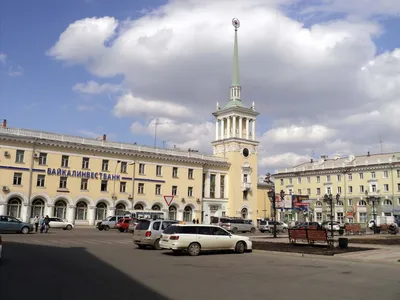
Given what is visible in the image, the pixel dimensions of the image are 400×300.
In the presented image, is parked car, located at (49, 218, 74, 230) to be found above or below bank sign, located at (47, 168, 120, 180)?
below

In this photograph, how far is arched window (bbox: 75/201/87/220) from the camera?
180 feet

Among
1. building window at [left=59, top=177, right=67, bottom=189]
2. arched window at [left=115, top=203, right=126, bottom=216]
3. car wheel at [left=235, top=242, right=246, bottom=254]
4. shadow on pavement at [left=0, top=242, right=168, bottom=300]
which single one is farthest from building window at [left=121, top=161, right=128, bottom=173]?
shadow on pavement at [left=0, top=242, right=168, bottom=300]

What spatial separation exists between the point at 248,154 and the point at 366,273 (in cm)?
6118

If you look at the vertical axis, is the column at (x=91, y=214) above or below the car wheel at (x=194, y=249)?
above

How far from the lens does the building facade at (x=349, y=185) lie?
76812 millimetres

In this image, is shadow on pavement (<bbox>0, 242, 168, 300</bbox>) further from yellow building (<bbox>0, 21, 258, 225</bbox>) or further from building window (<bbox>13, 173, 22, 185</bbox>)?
building window (<bbox>13, 173, 22, 185</bbox>)

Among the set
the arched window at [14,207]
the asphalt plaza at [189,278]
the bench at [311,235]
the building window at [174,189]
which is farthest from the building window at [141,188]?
the asphalt plaza at [189,278]

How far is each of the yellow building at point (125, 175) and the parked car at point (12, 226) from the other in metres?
14.6

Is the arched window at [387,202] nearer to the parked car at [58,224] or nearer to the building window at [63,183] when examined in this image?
the building window at [63,183]

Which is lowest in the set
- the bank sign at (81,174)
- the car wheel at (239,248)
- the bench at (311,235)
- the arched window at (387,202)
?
the car wheel at (239,248)

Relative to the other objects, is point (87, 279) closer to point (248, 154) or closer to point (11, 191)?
point (11, 191)

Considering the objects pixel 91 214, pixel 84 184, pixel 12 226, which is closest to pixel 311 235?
pixel 12 226

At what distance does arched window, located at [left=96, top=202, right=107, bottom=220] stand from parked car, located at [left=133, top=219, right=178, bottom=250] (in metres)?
34.7

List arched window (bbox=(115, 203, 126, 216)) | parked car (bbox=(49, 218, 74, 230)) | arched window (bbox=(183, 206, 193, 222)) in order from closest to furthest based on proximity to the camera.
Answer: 1. parked car (bbox=(49, 218, 74, 230))
2. arched window (bbox=(115, 203, 126, 216))
3. arched window (bbox=(183, 206, 193, 222))
